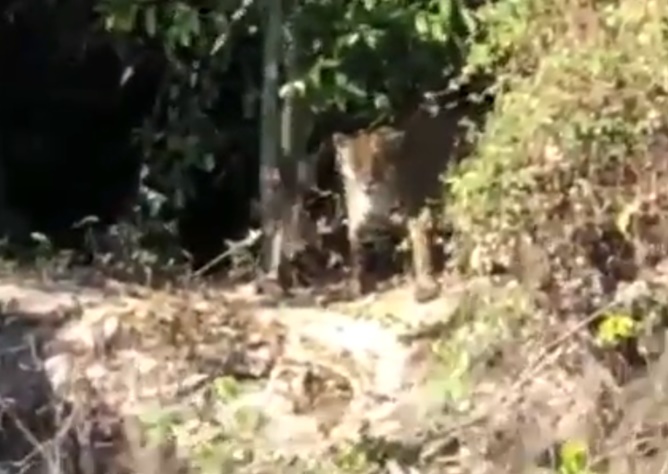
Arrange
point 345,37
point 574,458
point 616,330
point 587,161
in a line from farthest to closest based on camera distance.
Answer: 1. point 345,37
2. point 587,161
3. point 616,330
4. point 574,458

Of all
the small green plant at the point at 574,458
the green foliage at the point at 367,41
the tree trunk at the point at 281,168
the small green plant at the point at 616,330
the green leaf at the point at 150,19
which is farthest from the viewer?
the tree trunk at the point at 281,168

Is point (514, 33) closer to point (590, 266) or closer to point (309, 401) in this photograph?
point (590, 266)

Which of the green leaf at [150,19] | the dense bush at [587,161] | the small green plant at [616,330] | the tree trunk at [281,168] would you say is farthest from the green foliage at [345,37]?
the small green plant at [616,330]

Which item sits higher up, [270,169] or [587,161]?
[270,169]

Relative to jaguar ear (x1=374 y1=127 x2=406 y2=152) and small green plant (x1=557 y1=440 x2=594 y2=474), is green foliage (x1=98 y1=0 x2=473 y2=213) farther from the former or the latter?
small green plant (x1=557 y1=440 x2=594 y2=474)

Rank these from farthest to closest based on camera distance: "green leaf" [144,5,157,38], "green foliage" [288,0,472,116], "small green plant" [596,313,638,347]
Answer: "green leaf" [144,5,157,38] < "green foliage" [288,0,472,116] < "small green plant" [596,313,638,347]

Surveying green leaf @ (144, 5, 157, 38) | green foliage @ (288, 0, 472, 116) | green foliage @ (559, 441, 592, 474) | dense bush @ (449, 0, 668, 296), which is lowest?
green foliage @ (559, 441, 592, 474)

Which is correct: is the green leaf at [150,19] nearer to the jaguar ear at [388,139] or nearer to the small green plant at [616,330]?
the jaguar ear at [388,139]

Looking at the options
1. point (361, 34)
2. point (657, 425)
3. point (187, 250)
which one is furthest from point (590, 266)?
point (187, 250)

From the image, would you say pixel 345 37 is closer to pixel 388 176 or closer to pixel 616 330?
pixel 388 176

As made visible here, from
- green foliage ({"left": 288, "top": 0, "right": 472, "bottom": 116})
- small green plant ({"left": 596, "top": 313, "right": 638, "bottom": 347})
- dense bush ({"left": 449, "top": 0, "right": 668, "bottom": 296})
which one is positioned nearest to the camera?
small green plant ({"left": 596, "top": 313, "right": 638, "bottom": 347})

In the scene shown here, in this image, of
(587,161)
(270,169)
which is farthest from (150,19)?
(587,161)

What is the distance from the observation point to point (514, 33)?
6.98 m

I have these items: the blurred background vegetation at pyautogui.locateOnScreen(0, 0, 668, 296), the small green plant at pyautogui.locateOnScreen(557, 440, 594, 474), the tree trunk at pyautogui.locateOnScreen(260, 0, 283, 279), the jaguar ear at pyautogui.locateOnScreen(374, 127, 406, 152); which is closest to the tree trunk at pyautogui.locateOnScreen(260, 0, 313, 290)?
the tree trunk at pyautogui.locateOnScreen(260, 0, 283, 279)
